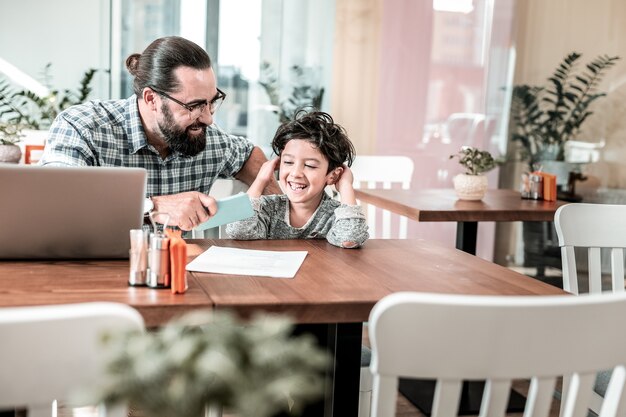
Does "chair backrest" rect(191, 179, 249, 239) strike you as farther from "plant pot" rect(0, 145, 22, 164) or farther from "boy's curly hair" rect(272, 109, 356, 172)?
"plant pot" rect(0, 145, 22, 164)

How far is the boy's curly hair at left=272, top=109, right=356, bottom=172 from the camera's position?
95.0 inches

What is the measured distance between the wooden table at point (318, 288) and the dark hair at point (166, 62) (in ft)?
2.34

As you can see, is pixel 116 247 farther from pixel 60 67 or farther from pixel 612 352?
pixel 60 67

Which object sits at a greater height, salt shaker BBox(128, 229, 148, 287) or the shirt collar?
the shirt collar

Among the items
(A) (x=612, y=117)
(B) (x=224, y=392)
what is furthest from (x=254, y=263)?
(A) (x=612, y=117)

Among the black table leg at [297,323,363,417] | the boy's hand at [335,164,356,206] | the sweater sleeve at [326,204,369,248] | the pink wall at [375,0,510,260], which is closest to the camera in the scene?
the black table leg at [297,323,363,417]

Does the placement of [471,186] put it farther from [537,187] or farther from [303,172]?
[303,172]

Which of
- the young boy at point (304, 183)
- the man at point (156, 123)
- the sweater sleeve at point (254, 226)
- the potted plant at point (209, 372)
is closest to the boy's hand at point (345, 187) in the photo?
the young boy at point (304, 183)

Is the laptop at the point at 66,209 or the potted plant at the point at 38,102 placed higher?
the potted plant at the point at 38,102

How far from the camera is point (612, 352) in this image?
43.4 inches

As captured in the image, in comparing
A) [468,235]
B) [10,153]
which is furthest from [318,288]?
[10,153]

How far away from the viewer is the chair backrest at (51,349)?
35.0 inches

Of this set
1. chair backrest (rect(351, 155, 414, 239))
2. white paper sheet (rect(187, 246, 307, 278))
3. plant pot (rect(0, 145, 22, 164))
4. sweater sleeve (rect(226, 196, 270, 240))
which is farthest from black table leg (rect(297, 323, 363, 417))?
plant pot (rect(0, 145, 22, 164))

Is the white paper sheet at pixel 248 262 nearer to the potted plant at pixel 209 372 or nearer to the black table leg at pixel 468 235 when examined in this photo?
the potted plant at pixel 209 372
